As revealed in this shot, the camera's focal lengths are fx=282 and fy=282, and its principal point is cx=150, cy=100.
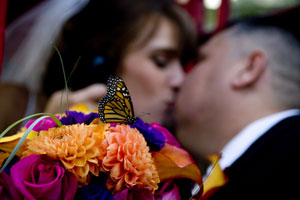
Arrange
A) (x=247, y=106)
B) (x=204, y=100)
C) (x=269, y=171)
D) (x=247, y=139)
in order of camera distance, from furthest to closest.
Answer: (x=204, y=100)
(x=247, y=106)
(x=247, y=139)
(x=269, y=171)

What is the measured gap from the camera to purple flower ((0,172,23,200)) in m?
0.35

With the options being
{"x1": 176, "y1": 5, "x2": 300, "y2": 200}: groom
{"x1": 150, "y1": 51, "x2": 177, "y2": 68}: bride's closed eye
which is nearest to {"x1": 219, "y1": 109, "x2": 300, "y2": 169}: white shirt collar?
{"x1": 176, "y1": 5, "x2": 300, "y2": 200}: groom

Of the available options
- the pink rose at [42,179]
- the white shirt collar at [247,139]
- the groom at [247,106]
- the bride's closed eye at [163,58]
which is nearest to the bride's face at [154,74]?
the bride's closed eye at [163,58]

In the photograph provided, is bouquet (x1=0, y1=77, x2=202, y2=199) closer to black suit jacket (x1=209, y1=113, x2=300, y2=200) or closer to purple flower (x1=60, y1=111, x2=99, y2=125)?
purple flower (x1=60, y1=111, x2=99, y2=125)

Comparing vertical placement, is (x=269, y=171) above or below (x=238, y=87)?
below

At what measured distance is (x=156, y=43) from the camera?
1.12 metres

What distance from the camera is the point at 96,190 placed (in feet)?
1.26

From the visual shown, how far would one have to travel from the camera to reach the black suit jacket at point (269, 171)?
26.5 inches

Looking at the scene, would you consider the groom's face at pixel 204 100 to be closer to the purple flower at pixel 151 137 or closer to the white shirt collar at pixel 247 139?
the white shirt collar at pixel 247 139

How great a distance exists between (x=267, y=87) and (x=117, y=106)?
75cm

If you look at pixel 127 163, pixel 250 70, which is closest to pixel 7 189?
pixel 127 163

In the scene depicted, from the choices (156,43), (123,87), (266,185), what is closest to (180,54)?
(156,43)

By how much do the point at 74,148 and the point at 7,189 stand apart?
10cm

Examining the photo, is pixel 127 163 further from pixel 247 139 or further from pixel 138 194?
pixel 247 139
